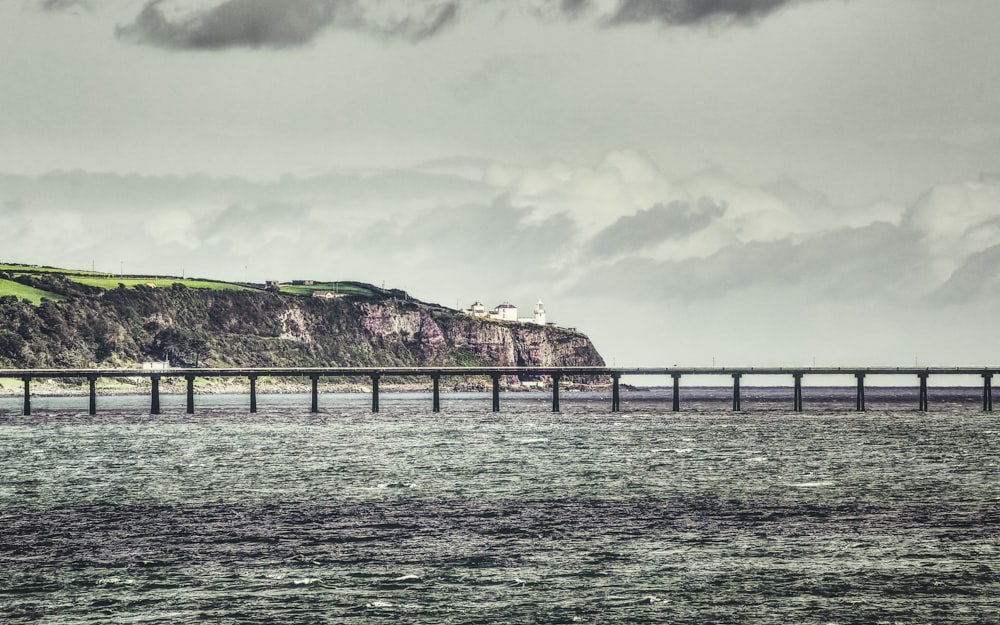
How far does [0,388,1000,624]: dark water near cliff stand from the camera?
119ft

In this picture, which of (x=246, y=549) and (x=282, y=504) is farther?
(x=282, y=504)

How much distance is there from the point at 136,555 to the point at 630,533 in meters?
18.3

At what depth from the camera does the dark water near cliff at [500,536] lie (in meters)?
36.1

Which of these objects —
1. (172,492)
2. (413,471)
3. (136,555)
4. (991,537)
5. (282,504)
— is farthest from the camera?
(413,471)

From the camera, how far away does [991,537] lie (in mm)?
48656

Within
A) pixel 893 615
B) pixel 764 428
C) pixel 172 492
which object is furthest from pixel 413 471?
pixel 764 428

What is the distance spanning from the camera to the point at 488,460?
8844 centimetres

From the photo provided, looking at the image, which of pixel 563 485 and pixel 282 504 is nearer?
pixel 282 504

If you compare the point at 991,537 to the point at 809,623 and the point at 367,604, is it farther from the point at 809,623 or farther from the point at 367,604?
the point at 367,604

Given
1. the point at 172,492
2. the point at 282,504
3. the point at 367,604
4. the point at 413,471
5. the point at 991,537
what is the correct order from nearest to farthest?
the point at 367,604, the point at 991,537, the point at 282,504, the point at 172,492, the point at 413,471

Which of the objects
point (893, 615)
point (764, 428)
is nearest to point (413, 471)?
point (893, 615)

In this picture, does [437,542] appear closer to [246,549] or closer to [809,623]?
[246,549]

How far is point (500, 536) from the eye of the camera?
4894cm

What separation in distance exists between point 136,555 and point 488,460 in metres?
45.3
